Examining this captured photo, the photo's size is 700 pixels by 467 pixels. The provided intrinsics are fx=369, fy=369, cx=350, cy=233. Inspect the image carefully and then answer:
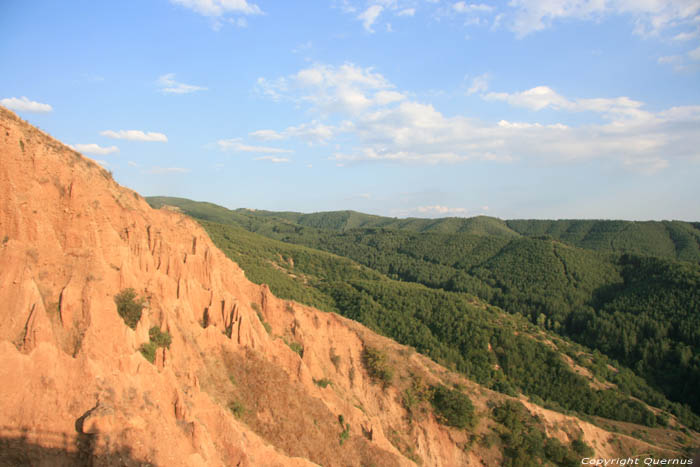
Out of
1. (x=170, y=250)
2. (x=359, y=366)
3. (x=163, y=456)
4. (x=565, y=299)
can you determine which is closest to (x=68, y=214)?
(x=170, y=250)

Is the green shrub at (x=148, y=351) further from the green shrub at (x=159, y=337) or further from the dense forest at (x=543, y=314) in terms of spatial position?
the dense forest at (x=543, y=314)

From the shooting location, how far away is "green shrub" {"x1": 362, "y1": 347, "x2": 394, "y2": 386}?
31.4 m

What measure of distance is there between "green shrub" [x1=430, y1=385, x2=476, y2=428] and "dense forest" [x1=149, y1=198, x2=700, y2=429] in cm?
1715

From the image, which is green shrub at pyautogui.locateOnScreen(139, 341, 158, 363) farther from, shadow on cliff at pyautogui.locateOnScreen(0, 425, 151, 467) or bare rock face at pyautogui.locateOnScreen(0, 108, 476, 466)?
shadow on cliff at pyautogui.locateOnScreen(0, 425, 151, 467)

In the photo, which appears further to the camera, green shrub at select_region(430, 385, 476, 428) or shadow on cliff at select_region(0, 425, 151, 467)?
green shrub at select_region(430, 385, 476, 428)

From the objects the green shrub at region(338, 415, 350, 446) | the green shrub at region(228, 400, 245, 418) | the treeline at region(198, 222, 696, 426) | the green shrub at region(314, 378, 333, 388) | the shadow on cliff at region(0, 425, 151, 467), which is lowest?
the treeline at region(198, 222, 696, 426)

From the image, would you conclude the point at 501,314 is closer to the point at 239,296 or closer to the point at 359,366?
the point at 359,366

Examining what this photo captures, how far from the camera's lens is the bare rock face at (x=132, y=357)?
12570 millimetres

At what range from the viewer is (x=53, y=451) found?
11648 mm

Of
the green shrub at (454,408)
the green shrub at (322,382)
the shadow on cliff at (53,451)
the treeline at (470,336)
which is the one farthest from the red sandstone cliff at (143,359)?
the treeline at (470,336)

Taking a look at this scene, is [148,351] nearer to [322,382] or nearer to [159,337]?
[159,337]

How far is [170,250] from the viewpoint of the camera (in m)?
24.8

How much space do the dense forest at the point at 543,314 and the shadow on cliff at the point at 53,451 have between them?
1690 inches

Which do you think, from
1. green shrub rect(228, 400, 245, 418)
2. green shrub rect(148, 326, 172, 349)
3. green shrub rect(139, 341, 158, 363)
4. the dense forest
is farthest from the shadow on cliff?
the dense forest
